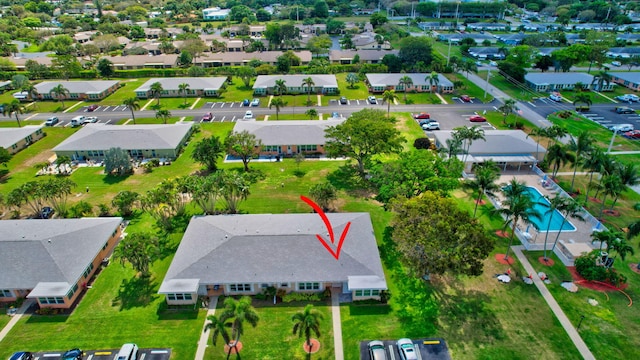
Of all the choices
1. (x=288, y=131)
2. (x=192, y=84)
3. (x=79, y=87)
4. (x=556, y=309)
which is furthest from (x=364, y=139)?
(x=79, y=87)

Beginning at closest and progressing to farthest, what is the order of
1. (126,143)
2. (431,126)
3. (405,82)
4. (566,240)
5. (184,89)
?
(566,240) < (126,143) < (431,126) < (405,82) < (184,89)

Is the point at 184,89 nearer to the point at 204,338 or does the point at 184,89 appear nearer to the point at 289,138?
the point at 289,138

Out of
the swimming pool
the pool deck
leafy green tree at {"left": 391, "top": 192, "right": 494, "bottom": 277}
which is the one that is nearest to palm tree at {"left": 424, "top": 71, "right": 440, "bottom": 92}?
the swimming pool

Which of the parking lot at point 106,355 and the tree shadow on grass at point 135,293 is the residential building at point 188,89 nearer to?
the tree shadow on grass at point 135,293

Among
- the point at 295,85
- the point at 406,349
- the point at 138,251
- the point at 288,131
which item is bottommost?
the point at 406,349

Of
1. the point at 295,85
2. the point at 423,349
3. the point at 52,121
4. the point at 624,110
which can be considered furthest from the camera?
the point at 295,85

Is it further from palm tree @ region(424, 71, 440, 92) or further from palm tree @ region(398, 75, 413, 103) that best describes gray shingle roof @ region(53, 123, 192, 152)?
palm tree @ region(424, 71, 440, 92)
